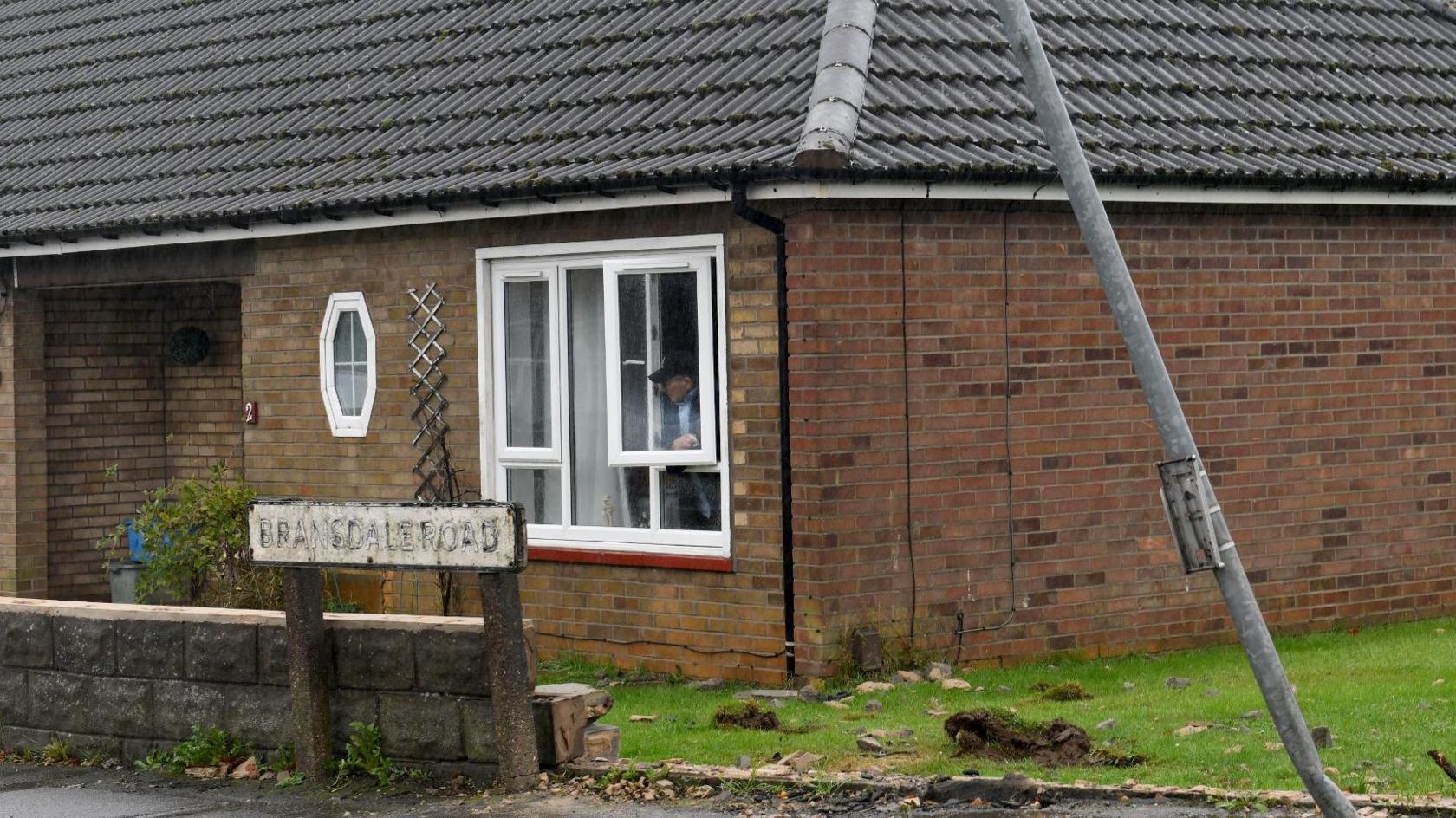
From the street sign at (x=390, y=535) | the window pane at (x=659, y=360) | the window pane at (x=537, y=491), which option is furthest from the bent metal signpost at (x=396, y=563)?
the window pane at (x=537, y=491)

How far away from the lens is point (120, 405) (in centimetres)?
1797

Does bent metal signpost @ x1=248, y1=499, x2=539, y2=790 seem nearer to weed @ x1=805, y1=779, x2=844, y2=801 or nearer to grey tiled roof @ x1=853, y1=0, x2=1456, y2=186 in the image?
weed @ x1=805, y1=779, x2=844, y2=801

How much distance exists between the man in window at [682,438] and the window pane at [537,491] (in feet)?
3.41

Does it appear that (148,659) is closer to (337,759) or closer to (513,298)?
(337,759)

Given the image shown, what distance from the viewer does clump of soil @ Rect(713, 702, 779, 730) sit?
10844 mm

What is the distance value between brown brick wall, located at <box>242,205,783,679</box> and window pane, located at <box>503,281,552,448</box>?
246 millimetres

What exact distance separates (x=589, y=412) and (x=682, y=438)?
93 centimetres

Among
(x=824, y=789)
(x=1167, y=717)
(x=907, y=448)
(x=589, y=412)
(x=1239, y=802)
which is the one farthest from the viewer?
(x=589, y=412)

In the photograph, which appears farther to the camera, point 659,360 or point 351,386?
point 351,386

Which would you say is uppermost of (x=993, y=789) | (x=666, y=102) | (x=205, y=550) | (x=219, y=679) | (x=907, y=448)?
(x=666, y=102)

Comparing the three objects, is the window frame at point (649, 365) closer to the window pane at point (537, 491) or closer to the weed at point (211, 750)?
the window pane at point (537, 491)

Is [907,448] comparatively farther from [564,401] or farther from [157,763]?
[157,763]

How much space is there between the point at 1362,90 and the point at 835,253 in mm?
5023

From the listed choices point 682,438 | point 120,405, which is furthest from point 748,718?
point 120,405
